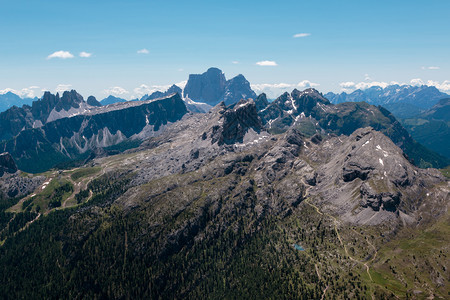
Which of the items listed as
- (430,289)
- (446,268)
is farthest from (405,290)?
(446,268)

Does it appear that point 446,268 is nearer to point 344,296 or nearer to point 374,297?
point 374,297

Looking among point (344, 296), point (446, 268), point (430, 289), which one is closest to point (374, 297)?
point (344, 296)

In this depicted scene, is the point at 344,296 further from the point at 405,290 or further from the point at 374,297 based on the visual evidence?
the point at 405,290

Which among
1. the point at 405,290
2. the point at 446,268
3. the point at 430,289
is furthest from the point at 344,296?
the point at 446,268

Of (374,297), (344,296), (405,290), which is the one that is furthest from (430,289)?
(344,296)

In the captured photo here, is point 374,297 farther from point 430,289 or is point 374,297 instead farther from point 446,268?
point 446,268

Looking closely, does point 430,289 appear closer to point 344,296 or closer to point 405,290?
point 405,290

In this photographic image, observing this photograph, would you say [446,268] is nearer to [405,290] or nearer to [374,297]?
[405,290]
